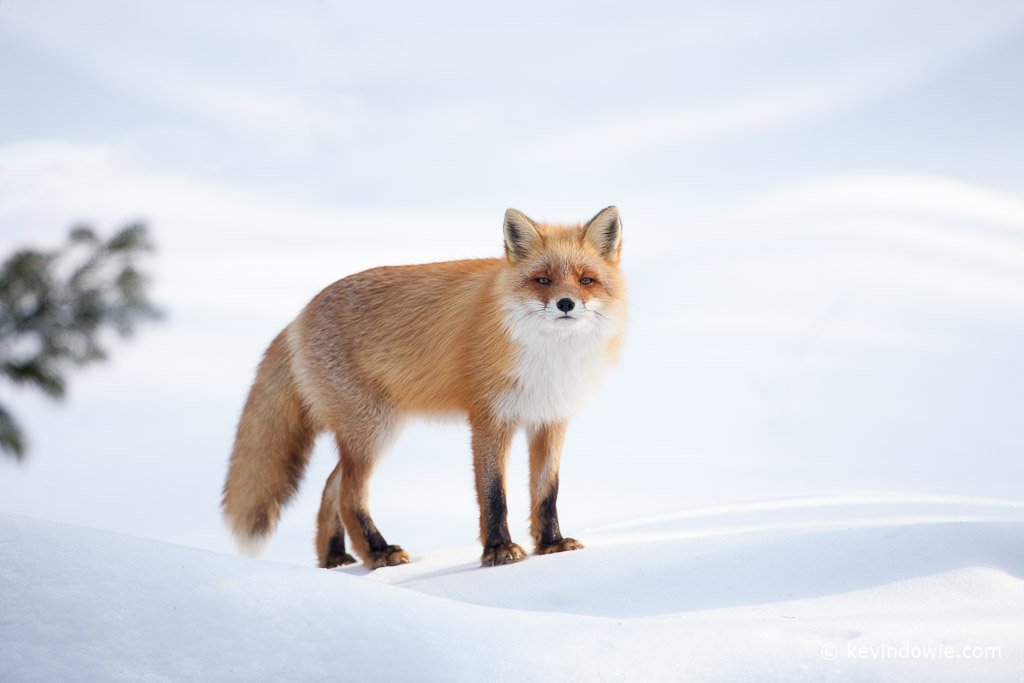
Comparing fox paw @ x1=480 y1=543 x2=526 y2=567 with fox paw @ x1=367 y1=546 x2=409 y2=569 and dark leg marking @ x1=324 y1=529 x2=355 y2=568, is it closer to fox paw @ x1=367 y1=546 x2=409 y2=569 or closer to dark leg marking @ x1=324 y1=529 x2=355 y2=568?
fox paw @ x1=367 y1=546 x2=409 y2=569

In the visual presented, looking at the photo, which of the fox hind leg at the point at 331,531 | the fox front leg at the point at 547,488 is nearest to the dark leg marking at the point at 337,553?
the fox hind leg at the point at 331,531

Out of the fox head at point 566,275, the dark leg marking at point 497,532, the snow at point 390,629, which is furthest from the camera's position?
the dark leg marking at point 497,532

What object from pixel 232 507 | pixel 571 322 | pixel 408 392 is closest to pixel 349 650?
pixel 571 322

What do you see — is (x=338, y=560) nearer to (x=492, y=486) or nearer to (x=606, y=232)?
(x=492, y=486)

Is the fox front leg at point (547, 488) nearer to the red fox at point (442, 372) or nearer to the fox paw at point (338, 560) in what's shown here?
the red fox at point (442, 372)

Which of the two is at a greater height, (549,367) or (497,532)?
(549,367)

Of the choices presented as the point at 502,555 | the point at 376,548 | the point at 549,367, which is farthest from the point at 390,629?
the point at 376,548

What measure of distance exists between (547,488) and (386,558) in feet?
3.32

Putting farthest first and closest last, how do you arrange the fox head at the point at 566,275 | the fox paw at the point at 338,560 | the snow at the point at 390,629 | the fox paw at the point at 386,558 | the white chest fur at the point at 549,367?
the fox paw at the point at 338,560, the fox paw at the point at 386,558, the white chest fur at the point at 549,367, the fox head at the point at 566,275, the snow at the point at 390,629

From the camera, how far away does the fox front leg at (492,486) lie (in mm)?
4625

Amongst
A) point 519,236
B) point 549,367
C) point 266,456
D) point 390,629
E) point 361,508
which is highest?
point 519,236

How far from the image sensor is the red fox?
14.9 ft

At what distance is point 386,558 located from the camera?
16.7ft

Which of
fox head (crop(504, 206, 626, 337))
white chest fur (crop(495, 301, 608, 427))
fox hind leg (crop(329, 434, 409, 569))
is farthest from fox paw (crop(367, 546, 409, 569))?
fox head (crop(504, 206, 626, 337))
